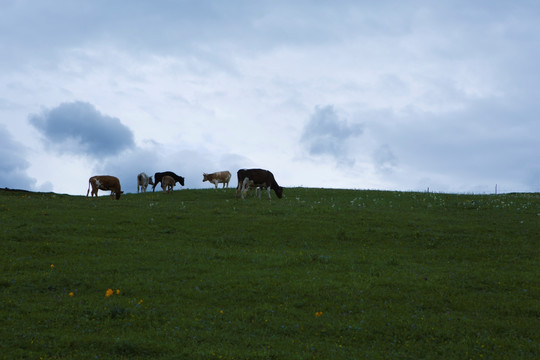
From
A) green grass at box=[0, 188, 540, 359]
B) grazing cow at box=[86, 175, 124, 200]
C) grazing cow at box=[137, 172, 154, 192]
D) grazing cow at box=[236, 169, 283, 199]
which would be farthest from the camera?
grazing cow at box=[137, 172, 154, 192]

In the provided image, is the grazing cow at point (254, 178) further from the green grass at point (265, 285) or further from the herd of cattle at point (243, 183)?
the green grass at point (265, 285)

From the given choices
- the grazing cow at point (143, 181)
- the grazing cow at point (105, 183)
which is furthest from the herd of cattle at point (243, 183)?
the grazing cow at point (143, 181)

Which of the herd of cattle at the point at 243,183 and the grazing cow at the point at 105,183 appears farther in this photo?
the grazing cow at the point at 105,183

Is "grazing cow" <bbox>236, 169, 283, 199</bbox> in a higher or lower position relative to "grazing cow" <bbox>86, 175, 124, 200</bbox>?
higher

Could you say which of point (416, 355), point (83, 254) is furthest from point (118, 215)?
point (416, 355)

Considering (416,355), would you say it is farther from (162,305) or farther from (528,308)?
(162,305)

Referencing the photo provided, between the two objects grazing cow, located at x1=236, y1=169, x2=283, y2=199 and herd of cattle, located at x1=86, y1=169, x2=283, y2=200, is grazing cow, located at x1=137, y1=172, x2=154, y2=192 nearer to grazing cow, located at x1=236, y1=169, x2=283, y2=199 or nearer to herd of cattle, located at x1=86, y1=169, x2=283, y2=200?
herd of cattle, located at x1=86, y1=169, x2=283, y2=200

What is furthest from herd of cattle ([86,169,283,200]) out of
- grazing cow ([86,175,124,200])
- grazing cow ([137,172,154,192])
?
grazing cow ([137,172,154,192])

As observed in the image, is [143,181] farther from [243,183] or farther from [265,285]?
[265,285]

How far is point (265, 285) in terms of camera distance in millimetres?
15906

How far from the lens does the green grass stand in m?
11.5

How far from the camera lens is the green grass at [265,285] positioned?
11492 millimetres

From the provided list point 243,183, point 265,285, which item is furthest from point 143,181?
point 265,285

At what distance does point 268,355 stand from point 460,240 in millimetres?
15988
